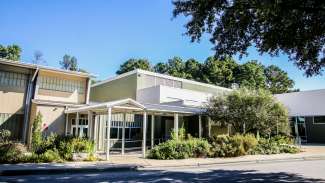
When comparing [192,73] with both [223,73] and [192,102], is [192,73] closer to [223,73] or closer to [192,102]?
[223,73]

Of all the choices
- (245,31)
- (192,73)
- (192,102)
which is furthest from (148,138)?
(192,73)

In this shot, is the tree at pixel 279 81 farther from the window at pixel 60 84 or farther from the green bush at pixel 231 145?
the window at pixel 60 84

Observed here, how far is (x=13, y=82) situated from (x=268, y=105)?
21313 millimetres

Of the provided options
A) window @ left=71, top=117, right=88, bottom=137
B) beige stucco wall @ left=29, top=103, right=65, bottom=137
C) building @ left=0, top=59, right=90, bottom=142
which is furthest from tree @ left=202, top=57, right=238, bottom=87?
beige stucco wall @ left=29, top=103, right=65, bottom=137

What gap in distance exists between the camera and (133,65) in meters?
57.8

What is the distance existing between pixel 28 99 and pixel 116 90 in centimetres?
1386

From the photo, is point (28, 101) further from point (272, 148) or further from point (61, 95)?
point (272, 148)

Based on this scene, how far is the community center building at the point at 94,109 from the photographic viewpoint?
890 inches

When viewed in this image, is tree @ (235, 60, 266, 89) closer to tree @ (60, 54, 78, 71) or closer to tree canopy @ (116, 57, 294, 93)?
tree canopy @ (116, 57, 294, 93)

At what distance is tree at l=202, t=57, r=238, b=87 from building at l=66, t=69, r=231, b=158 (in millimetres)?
14640

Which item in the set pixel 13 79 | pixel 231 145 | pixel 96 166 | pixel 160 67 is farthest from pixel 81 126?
pixel 160 67

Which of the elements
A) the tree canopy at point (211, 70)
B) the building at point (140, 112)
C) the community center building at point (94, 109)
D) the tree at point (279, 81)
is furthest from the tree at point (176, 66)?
the community center building at point (94, 109)

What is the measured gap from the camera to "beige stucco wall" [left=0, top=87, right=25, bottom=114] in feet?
74.3

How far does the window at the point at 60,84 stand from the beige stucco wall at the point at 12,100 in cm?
177
